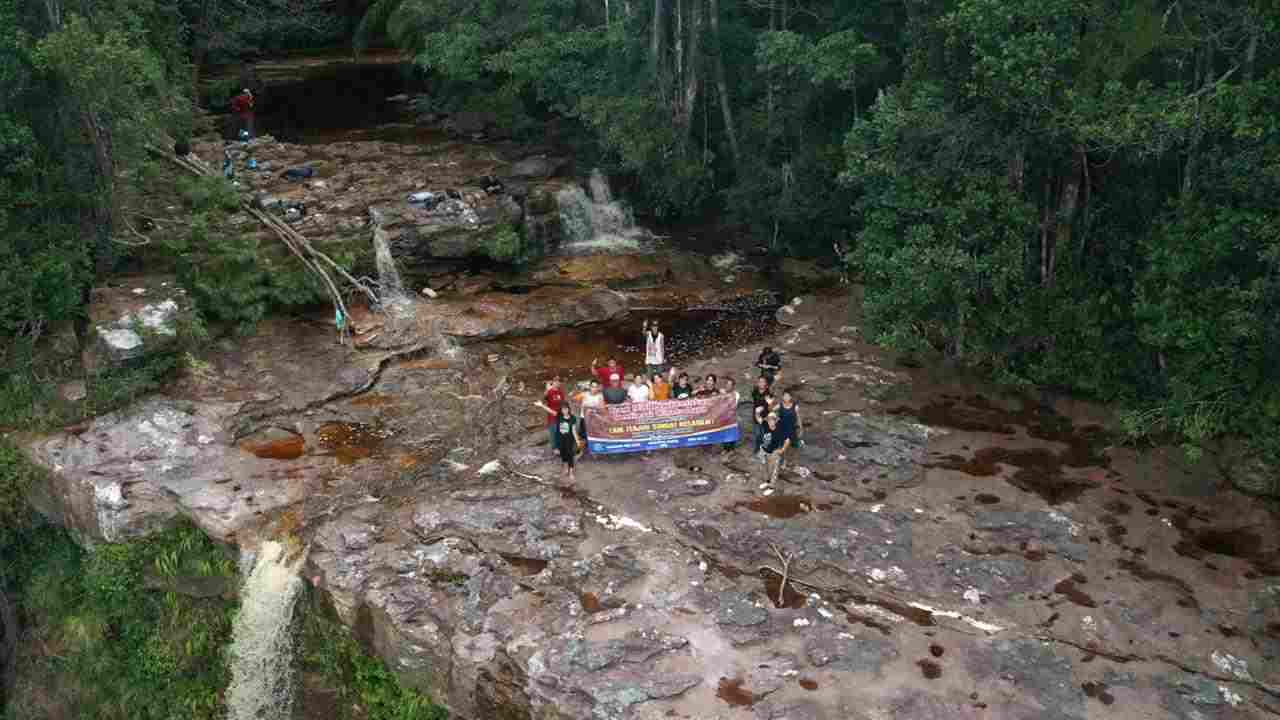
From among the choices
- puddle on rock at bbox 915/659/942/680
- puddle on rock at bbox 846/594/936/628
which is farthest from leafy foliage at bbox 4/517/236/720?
puddle on rock at bbox 915/659/942/680

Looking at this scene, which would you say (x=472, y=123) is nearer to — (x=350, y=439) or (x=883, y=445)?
(x=350, y=439)

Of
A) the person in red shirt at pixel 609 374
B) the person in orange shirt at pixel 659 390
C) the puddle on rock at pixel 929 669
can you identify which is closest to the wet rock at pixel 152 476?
the person in red shirt at pixel 609 374

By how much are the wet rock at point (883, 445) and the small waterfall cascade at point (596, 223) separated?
9475mm

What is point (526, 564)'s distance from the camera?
12781mm

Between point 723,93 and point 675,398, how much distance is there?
414 inches

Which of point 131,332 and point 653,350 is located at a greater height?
point 131,332

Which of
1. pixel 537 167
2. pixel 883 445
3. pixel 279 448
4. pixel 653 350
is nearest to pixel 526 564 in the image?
pixel 279 448

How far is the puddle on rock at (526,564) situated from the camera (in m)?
12.7

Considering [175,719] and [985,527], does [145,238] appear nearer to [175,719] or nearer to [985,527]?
[175,719]

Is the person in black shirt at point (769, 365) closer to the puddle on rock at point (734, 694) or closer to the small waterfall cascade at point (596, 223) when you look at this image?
the puddle on rock at point (734, 694)

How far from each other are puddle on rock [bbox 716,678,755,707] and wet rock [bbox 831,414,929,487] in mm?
4665

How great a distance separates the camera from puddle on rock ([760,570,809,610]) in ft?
39.3

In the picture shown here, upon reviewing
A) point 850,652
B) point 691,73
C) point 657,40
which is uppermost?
point 657,40

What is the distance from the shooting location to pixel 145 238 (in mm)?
19047
